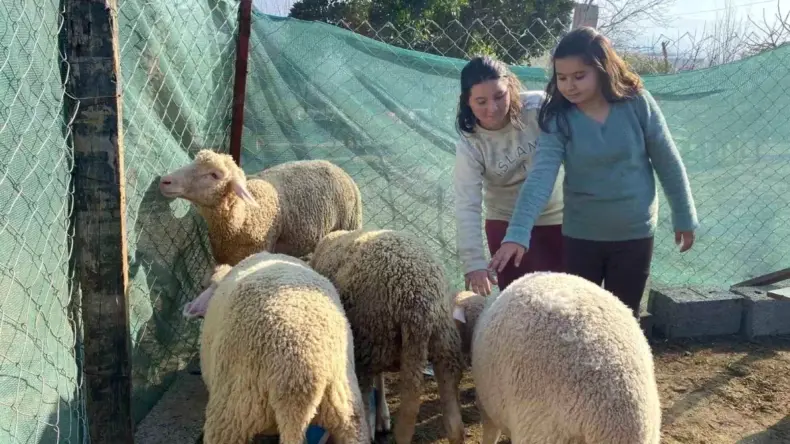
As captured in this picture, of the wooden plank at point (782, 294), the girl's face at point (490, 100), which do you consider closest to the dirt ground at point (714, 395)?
the wooden plank at point (782, 294)

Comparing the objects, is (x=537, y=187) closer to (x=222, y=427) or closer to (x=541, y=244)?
→ (x=541, y=244)

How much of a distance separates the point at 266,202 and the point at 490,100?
1879 mm

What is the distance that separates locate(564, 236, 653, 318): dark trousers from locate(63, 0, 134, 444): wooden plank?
6.60 ft

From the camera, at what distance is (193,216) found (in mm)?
4230

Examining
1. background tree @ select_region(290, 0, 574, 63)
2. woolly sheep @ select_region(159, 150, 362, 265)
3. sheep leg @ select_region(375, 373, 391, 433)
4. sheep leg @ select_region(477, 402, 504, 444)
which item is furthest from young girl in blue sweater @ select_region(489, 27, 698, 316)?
background tree @ select_region(290, 0, 574, 63)

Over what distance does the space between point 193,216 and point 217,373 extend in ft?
6.59

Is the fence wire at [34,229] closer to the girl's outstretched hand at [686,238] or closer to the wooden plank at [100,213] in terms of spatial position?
the wooden plank at [100,213]

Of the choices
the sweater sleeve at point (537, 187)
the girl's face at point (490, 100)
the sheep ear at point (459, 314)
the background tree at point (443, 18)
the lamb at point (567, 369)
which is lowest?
the sheep ear at point (459, 314)

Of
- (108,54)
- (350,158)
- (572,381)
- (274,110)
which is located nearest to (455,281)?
(350,158)

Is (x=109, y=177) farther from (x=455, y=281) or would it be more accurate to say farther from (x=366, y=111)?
(x=455, y=281)

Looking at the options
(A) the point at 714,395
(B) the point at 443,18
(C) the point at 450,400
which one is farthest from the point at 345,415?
(B) the point at 443,18

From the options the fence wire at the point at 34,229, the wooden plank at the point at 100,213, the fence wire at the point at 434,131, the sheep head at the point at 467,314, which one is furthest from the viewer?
the fence wire at the point at 434,131

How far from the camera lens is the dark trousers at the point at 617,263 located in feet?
9.89

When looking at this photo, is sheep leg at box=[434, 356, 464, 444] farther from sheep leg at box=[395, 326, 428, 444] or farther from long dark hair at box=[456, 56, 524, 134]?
long dark hair at box=[456, 56, 524, 134]
